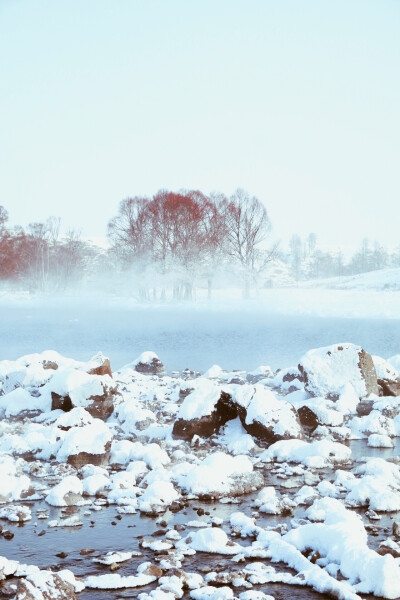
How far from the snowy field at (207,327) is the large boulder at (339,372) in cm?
787

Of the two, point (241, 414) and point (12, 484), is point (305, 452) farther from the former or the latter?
point (12, 484)

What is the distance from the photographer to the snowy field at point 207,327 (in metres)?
25.8

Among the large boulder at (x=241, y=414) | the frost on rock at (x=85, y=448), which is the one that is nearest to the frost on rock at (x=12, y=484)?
the frost on rock at (x=85, y=448)

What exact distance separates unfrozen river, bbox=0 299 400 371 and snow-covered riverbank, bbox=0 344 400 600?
363 inches

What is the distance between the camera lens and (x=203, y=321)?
40.6m

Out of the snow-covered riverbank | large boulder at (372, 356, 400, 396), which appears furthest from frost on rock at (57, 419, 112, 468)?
large boulder at (372, 356, 400, 396)

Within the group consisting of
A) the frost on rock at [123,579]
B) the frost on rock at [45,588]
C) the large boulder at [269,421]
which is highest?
the large boulder at [269,421]

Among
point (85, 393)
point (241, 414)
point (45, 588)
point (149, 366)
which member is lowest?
point (45, 588)

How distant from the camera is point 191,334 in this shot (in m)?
32.8

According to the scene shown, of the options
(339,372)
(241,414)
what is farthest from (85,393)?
(339,372)

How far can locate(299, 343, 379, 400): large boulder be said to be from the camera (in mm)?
13461

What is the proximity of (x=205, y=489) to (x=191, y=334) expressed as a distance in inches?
989

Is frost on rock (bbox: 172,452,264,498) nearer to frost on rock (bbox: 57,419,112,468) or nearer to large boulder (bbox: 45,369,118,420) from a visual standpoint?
frost on rock (bbox: 57,419,112,468)

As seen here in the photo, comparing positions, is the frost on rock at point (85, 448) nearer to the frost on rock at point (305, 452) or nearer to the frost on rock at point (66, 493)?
the frost on rock at point (66, 493)
